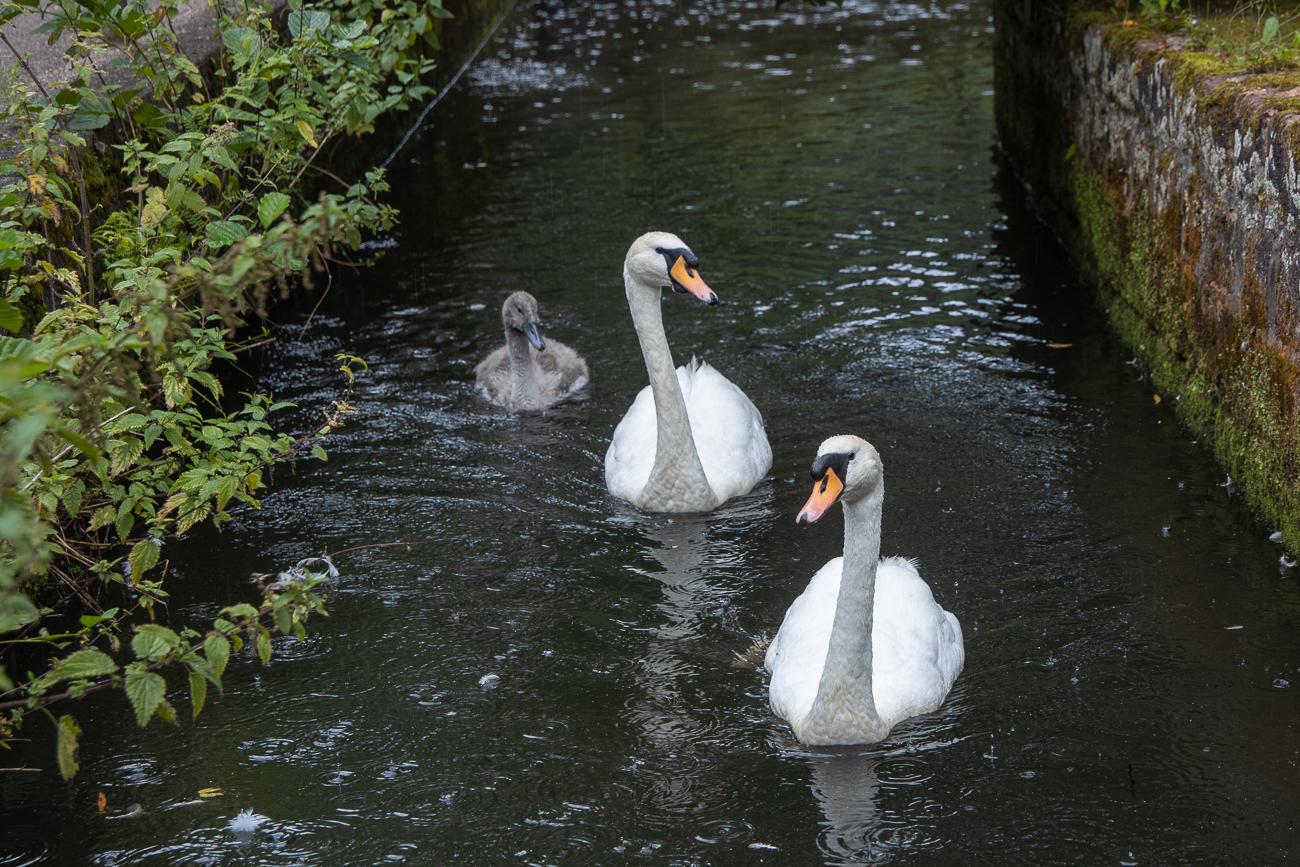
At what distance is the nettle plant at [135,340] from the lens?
3127 mm

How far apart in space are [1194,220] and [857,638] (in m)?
3.99

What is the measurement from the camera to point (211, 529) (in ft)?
21.3

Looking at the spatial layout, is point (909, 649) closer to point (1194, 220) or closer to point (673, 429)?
point (673, 429)

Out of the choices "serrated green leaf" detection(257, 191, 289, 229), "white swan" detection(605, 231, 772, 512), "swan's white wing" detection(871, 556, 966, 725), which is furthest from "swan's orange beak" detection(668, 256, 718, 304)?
"serrated green leaf" detection(257, 191, 289, 229)

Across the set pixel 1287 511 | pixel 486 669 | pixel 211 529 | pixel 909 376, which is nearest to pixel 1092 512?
pixel 1287 511

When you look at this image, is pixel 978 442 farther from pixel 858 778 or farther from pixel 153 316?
pixel 153 316

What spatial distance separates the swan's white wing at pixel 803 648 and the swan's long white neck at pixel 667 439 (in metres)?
1.41

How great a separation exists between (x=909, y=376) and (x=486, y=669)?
380 centimetres

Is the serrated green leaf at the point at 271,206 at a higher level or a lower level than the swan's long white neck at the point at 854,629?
higher

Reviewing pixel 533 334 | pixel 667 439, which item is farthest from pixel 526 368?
pixel 667 439

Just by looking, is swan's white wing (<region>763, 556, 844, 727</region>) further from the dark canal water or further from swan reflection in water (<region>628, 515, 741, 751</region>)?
swan reflection in water (<region>628, 515, 741, 751</region>)

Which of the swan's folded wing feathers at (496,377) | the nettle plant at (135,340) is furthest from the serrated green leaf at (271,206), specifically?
the swan's folded wing feathers at (496,377)

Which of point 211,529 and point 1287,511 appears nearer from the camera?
point 1287,511

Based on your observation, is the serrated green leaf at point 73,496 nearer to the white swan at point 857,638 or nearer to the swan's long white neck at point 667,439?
the white swan at point 857,638
